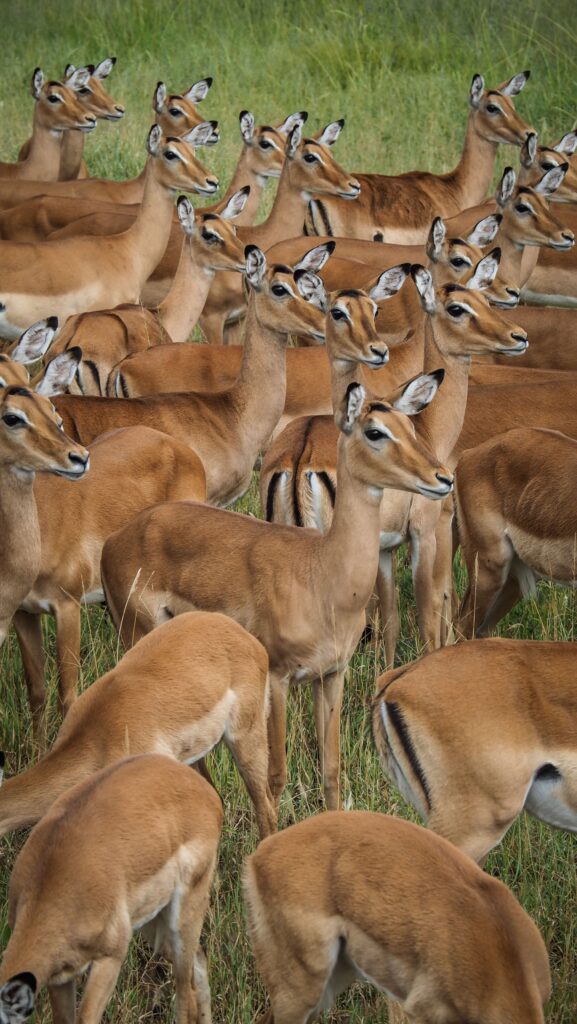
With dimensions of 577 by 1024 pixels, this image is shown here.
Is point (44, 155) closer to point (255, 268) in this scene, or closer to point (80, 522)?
point (255, 268)

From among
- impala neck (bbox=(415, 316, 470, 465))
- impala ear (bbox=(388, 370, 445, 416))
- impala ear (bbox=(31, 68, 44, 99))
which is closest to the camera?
impala ear (bbox=(388, 370, 445, 416))

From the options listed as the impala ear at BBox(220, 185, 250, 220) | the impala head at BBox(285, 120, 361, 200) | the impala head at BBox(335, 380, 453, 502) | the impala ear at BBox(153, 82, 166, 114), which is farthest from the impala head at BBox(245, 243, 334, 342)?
the impala ear at BBox(153, 82, 166, 114)

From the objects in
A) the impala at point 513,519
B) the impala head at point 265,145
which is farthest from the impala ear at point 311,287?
the impala head at point 265,145

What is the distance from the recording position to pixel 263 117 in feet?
43.3

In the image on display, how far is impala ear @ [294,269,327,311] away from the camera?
22.2ft

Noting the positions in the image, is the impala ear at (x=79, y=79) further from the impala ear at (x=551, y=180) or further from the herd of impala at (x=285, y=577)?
the impala ear at (x=551, y=180)

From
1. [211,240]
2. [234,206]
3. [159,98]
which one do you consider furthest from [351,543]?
[159,98]

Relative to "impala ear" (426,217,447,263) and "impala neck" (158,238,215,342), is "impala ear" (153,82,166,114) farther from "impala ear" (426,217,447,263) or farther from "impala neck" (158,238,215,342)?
"impala ear" (426,217,447,263)

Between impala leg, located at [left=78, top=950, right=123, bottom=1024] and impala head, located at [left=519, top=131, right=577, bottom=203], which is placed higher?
impala leg, located at [left=78, top=950, right=123, bottom=1024]

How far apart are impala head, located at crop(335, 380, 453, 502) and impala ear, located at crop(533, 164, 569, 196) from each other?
4.06 m

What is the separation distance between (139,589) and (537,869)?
151 cm

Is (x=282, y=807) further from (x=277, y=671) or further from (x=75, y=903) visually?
(x=75, y=903)

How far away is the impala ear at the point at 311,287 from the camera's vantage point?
677 cm

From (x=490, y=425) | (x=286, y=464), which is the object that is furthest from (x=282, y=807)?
(x=490, y=425)
